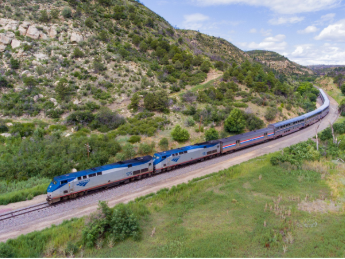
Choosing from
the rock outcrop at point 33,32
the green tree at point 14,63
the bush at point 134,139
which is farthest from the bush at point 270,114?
the rock outcrop at point 33,32

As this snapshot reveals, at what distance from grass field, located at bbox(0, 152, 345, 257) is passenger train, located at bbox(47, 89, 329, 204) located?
388 centimetres

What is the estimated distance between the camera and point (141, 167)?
24141 mm

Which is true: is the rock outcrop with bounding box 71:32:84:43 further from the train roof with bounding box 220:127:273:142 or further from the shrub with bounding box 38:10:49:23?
the train roof with bounding box 220:127:273:142

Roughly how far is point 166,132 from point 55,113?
21334mm

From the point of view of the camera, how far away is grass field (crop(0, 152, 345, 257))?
44.1 feet

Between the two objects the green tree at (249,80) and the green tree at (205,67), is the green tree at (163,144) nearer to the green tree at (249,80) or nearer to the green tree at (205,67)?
the green tree at (249,80)

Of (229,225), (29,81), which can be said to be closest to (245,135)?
(229,225)

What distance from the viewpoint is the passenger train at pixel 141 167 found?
1968cm

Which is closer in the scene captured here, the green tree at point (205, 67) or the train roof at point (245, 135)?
the train roof at point (245, 135)

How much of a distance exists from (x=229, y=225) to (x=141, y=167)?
39.2ft

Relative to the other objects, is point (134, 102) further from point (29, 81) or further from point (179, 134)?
point (29, 81)

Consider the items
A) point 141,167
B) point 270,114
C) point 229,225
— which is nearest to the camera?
point 229,225

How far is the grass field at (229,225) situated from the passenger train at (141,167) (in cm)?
388

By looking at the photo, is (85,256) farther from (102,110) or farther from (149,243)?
(102,110)
